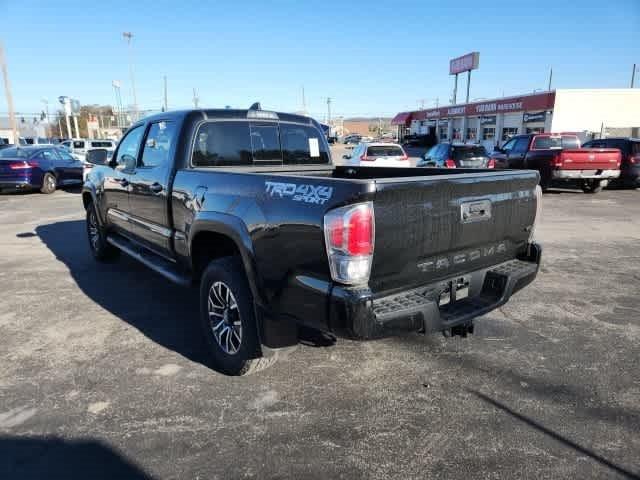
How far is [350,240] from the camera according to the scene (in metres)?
2.36

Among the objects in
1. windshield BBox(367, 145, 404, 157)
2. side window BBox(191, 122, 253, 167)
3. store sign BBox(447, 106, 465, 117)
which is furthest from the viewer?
store sign BBox(447, 106, 465, 117)

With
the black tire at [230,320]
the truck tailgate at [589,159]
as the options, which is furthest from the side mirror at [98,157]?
the truck tailgate at [589,159]

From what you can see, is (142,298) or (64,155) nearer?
(142,298)

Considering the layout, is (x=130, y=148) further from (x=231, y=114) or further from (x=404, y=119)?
(x=404, y=119)

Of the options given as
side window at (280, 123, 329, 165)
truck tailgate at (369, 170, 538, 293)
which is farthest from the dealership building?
truck tailgate at (369, 170, 538, 293)

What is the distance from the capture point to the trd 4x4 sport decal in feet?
8.04

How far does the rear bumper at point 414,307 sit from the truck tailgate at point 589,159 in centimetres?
1145

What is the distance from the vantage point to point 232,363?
331 centimetres

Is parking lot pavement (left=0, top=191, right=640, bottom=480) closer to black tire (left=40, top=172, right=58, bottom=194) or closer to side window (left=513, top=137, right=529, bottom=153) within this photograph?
side window (left=513, top=137, right=529, bottom=153)

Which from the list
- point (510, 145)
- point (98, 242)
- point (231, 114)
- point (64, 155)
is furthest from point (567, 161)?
point (64, 155)

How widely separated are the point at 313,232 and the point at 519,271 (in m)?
1.75

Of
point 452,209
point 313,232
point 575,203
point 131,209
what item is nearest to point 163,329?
point 131,209

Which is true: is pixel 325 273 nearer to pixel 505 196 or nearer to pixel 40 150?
pixel 505 196

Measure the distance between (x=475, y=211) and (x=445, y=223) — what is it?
1.06 feet
